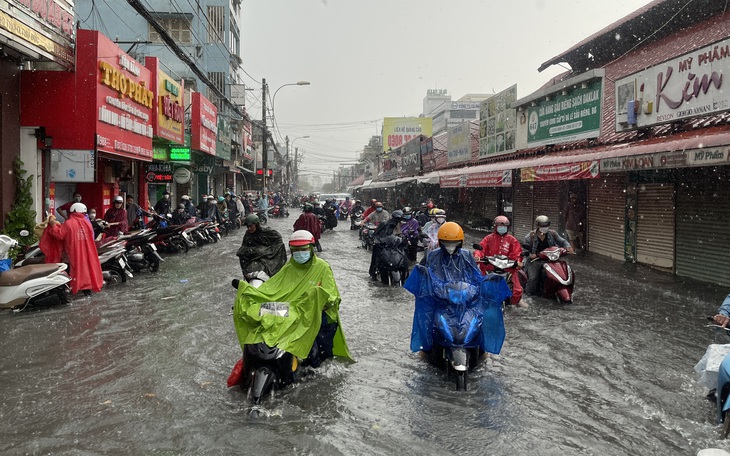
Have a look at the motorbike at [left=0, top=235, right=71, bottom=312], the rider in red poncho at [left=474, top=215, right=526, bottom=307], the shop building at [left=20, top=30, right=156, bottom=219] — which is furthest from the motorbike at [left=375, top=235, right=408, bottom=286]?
the shop building at [left=20, top=30, right=156, bottom=219]

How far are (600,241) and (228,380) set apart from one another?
45.0ft

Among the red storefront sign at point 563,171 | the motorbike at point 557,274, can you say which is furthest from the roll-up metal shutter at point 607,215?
the motorbike at point 557,274

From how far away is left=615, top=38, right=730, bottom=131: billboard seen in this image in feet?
34.2

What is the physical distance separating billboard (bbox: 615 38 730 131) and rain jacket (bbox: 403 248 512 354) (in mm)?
6990

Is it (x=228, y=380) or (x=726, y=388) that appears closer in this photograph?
(x=726, y=388)

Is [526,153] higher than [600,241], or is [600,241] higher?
[526,153]

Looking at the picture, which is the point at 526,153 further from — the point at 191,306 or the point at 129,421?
the point at 129,421

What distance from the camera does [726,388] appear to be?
4.22 meters

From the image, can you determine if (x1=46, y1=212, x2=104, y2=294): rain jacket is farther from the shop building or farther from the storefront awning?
the storefront awning

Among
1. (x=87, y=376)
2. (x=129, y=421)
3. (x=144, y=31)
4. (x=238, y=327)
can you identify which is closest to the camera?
(x=129, y=421)

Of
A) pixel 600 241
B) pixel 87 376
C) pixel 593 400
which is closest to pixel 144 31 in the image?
pixel 600 241

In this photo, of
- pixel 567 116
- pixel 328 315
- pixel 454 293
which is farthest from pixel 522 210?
pixel 328 315

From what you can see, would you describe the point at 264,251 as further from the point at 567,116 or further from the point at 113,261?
the point at 567,116

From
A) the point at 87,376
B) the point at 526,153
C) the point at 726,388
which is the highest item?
the point at 526,153
